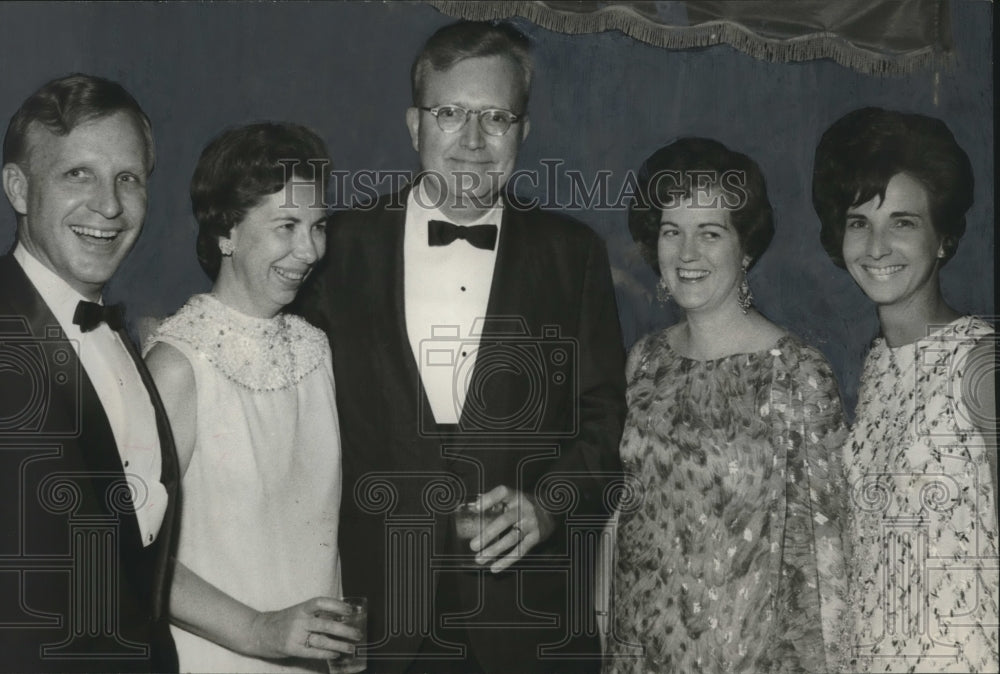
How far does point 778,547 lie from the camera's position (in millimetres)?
3662

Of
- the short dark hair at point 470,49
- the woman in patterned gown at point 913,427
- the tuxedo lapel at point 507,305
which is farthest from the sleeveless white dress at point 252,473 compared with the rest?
the woman in patterned gown at point 913,427

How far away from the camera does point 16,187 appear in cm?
376

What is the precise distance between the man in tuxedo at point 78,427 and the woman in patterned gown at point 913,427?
7.19 ft

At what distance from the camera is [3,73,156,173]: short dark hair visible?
12.3ft

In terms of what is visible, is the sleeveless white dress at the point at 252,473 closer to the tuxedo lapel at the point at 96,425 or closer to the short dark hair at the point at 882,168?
the tuxedo lapel at the point at 96,425

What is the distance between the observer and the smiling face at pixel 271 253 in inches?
145

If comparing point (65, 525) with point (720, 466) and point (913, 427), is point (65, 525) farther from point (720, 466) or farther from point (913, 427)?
point (913, 427)

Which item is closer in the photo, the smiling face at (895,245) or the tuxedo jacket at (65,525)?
the tuxedo jacket at (65,525)

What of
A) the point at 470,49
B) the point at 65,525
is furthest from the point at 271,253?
the point at 65,525

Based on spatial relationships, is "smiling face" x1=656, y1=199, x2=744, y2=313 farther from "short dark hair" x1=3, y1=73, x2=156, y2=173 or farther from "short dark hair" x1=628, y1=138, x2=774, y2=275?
"short dark hair" x1=3, y1=73, x2=156, y2=173

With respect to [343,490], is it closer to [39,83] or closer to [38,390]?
[38,390]

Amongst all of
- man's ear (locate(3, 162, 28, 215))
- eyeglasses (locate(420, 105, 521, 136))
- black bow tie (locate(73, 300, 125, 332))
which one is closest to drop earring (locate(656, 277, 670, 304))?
eyeglasses (locate(420, 105, 521, 136))

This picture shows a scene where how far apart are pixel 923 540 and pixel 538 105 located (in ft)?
6.08

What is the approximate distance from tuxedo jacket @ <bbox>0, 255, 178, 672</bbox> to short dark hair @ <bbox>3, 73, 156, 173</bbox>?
1.30 feet
